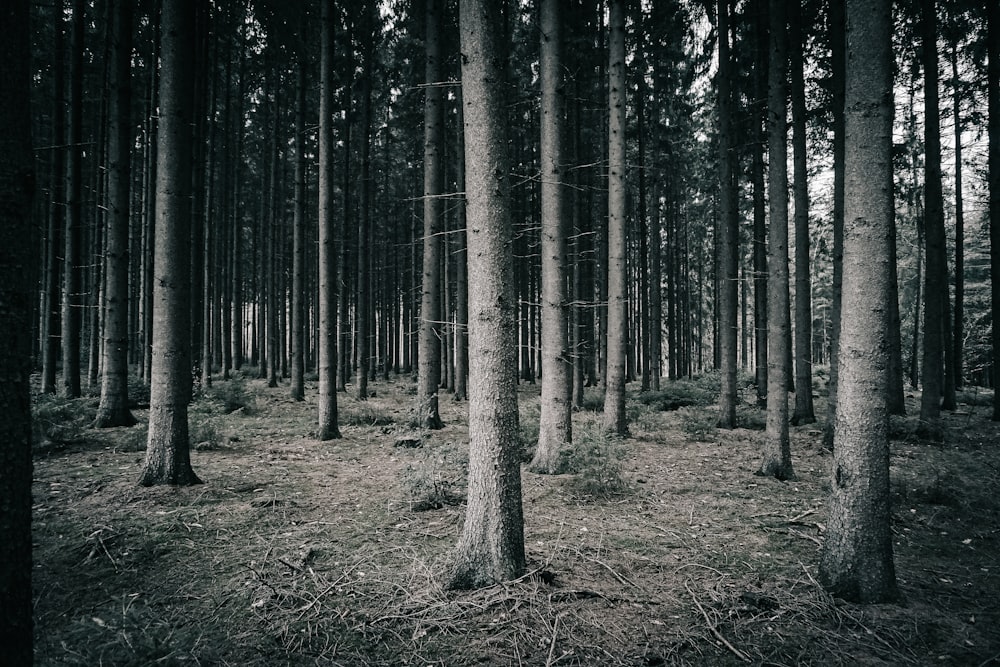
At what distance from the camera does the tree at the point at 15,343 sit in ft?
6.95

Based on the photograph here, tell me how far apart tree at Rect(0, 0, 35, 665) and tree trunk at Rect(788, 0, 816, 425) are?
1235 cm

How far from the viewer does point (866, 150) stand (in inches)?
152

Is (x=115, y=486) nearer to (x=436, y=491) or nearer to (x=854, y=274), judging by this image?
(x=436, y=491)

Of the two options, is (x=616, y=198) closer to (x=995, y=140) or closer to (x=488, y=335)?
(x=488, y=335)

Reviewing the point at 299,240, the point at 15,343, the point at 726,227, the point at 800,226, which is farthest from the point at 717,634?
the point at 299,240

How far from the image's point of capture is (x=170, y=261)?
21.0 ft

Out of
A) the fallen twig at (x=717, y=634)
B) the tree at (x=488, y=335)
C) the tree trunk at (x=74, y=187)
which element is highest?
the tree trunk at (x=74, y=187)

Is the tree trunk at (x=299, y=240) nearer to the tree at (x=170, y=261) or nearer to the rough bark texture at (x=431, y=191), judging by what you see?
the rough bark texture at (x=431, y=191)

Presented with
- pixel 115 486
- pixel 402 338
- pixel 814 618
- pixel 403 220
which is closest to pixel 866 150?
pixel 814 618

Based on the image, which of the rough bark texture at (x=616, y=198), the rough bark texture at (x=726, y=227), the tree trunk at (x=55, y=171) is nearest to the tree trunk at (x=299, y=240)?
the tree trunk at (x=55, y=171)

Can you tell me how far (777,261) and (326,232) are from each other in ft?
29.5

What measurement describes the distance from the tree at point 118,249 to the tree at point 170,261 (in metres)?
4.43

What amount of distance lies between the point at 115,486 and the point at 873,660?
28.0ft

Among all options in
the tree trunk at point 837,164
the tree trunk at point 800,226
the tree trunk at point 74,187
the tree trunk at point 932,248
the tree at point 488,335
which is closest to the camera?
the tree at point 488,335
